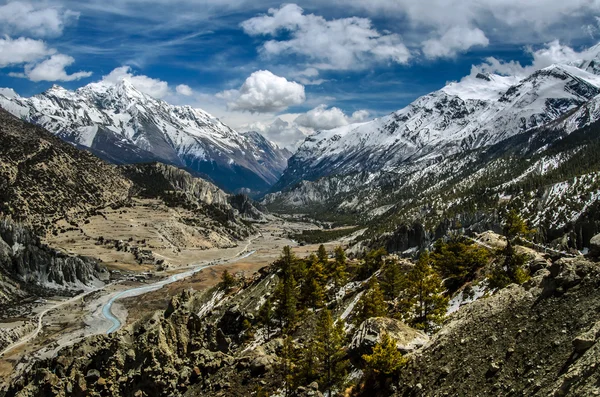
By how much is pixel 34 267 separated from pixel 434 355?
514 ft

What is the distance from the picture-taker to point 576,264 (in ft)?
86.8

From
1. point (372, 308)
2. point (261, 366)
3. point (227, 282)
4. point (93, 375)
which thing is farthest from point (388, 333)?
point (227, 282)

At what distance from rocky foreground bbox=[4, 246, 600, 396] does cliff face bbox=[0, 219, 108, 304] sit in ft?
346

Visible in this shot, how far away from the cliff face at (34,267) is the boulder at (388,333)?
446ft

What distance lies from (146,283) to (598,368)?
164964mm

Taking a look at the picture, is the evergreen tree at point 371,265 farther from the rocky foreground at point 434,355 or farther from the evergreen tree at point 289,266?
the rocky foreground at point 434,355

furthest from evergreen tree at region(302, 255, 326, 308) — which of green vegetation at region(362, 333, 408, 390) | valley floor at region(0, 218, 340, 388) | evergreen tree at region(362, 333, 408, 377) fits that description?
evergreen tree at region(362, 333, 408, 377)

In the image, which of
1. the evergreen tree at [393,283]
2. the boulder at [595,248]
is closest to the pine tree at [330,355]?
the boulder at [595,248]

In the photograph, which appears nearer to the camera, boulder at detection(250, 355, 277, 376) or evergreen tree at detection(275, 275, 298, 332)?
boulder at detection(250, 355, 277, 376)

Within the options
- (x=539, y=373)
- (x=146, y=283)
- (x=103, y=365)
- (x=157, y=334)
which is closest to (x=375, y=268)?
(x=157, y=334)

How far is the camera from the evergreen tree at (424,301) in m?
40.6

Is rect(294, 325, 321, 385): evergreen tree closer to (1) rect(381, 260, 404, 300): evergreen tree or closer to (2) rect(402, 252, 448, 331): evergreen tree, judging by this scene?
(2) rect(402, 252, 448, 331): evergreen tree

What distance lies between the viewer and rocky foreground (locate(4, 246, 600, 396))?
21328 millimetres

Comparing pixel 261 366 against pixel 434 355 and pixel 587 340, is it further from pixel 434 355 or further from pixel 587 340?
pixel 587 340
